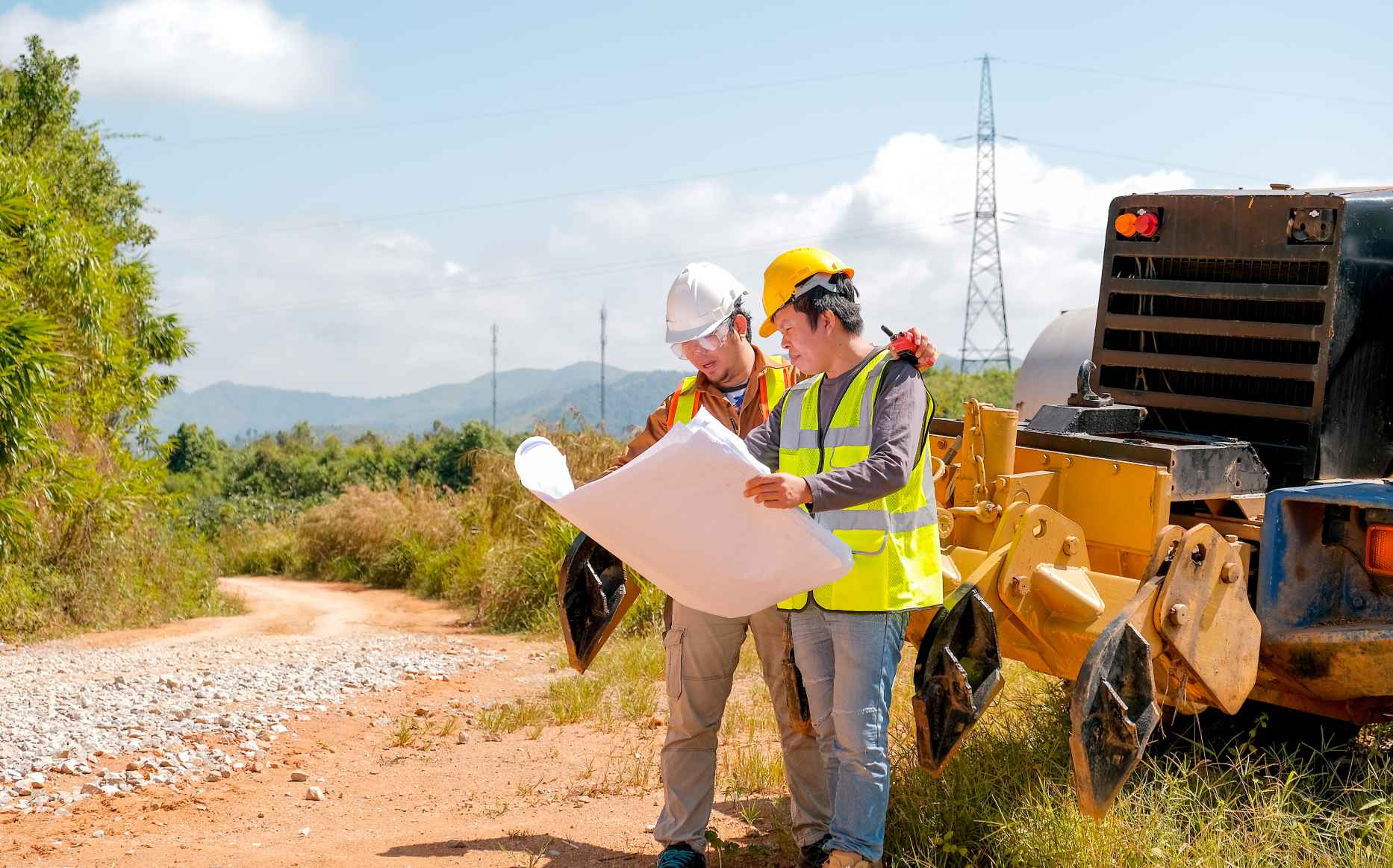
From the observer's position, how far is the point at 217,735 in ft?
24.2

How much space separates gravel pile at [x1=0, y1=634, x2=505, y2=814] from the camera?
6574 mm

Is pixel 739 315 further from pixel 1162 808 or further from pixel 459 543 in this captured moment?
pixel 459 543

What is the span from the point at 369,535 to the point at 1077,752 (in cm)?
1841

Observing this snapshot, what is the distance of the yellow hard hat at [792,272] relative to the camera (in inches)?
161

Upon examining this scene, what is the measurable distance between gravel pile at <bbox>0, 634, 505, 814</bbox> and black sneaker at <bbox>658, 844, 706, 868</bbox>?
303cm

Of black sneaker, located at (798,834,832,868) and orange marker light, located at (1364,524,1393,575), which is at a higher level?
orange marker light, located at (1364,524,1393,575)

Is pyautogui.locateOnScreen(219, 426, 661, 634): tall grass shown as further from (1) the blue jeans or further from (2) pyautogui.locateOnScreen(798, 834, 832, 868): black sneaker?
(1) the blue jeans

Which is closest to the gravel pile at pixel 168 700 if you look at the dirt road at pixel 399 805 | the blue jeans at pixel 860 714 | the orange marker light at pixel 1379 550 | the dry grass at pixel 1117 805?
the dirt road at pixel 399 805

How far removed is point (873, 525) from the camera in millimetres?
3918

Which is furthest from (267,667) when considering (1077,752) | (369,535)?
(369,535)

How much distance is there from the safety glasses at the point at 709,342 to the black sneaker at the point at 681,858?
171 cm

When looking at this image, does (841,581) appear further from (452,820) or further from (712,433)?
(452,820)

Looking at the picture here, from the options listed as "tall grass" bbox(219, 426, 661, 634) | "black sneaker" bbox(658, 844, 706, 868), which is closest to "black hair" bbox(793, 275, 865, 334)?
"black sneaker" bbox(658, 844, 706, 868)

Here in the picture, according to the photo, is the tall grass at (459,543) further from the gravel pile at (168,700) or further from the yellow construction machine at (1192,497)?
the yellow construction machine at (1192,497)
